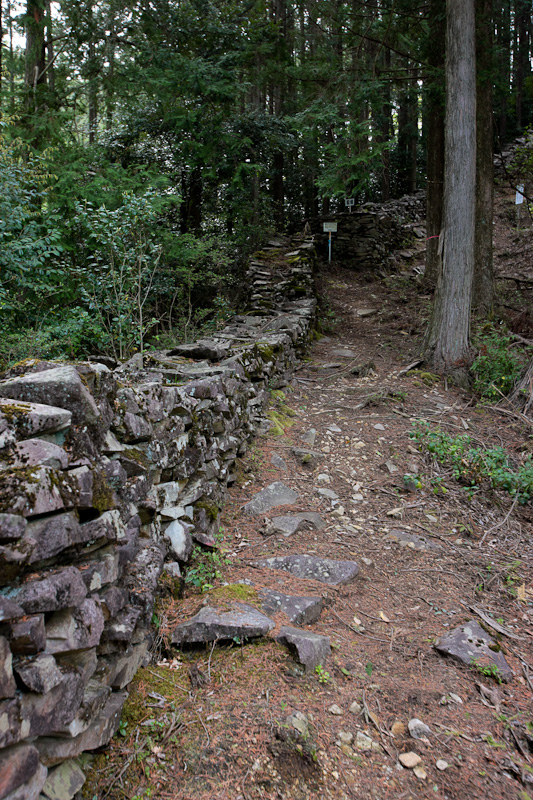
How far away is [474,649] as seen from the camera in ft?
9.33

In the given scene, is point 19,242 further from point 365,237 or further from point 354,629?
point 365,237

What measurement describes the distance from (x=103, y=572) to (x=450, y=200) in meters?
7.86

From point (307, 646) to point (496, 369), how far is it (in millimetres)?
5873

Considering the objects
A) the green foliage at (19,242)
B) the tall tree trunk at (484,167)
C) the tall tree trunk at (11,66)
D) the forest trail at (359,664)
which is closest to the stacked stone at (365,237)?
the tall tree trunk at (484,167)

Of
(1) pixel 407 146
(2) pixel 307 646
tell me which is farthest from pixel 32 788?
(1) pixel 407 146

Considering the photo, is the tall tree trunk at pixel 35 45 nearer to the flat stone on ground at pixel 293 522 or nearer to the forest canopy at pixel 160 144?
the forest canopy at pixel 160 144

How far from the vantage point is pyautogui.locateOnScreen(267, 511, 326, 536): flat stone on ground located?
4.04m

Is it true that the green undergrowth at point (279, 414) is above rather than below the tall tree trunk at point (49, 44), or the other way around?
below

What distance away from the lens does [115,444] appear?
2.65 m

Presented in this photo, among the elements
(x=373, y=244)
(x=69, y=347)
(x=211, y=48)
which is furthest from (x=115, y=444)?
(x=373, y=244)

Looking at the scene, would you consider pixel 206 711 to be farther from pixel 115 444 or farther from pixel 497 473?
pixel 497 473

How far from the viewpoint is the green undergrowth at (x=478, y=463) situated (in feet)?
15.7

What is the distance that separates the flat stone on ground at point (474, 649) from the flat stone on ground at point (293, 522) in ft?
4.69

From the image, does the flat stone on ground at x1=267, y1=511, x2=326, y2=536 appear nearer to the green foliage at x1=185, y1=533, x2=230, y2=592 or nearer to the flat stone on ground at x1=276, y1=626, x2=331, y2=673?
the green foliage at x1=185, y1=533, x2=230, y2=592
